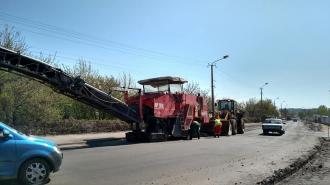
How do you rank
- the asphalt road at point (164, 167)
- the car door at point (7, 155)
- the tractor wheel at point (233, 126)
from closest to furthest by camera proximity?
the car door at point (7, 155) → the asphalt road at point (164, 167) → the tractor wheel at point (233, 126)

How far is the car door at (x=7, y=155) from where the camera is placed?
33.6 feet

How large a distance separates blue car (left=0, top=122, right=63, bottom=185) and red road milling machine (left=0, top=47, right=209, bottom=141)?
926cm

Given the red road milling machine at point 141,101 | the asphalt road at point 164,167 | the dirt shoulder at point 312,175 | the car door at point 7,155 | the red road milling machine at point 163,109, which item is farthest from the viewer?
the red road milling machine at point 163,109

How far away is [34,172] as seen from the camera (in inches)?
424

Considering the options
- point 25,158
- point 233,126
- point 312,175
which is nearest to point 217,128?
point 233,126

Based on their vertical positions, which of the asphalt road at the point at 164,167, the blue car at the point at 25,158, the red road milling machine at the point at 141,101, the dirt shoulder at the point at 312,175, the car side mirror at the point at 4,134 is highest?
the red road milling machine at the point at 141,101

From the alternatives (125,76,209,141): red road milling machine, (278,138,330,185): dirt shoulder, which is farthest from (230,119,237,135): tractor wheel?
(278,138,330,185): dirt shoulder

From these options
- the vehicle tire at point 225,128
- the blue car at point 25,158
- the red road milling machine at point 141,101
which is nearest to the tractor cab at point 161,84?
the red road milling machine at point 141,101

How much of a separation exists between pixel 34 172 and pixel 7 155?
81 centimetres

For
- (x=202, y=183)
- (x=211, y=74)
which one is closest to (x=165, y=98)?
(x=202, y=183)

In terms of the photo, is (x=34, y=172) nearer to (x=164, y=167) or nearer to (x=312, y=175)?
(x=164, y=167)

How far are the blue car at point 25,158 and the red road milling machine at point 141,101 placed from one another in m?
9.26

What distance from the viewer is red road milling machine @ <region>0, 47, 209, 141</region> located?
20.4 m

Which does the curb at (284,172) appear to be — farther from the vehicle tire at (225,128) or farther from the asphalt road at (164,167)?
the vehicle tire at (225,128)
